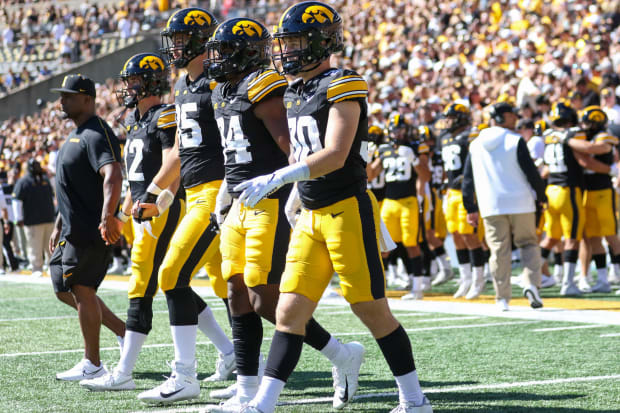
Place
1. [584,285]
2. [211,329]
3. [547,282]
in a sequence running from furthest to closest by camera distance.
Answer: [547,282] < [584,285] < [211,329]

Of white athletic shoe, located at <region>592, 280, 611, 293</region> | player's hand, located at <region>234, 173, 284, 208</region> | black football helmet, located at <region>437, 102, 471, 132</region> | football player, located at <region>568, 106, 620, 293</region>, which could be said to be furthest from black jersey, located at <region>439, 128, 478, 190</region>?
player's hand, located at <region>234, 173, 284, 208</region>

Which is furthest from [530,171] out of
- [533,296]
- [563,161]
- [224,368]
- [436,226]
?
[436,226]

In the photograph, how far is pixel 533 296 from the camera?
8531 mm

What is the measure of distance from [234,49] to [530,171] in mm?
4270

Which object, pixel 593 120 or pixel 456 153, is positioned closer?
pixel 593 120

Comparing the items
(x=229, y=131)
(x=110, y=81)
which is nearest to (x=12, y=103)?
(x=110, y=81)

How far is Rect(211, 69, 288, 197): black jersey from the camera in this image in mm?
4660

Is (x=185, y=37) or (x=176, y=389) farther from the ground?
(x=185, y=37)

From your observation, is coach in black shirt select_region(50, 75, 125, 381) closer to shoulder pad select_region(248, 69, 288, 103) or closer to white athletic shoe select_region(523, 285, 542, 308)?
shoulder pad select_region(248, 69, 288, 103)

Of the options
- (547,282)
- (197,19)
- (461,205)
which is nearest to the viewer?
(197,19)

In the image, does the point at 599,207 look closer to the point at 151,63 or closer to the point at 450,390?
the point at 450,390

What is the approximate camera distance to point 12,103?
3212 centimetres

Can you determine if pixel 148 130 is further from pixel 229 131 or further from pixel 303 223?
pixel 303 223

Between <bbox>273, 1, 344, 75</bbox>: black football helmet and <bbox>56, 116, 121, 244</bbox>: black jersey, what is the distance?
178 centimetres
